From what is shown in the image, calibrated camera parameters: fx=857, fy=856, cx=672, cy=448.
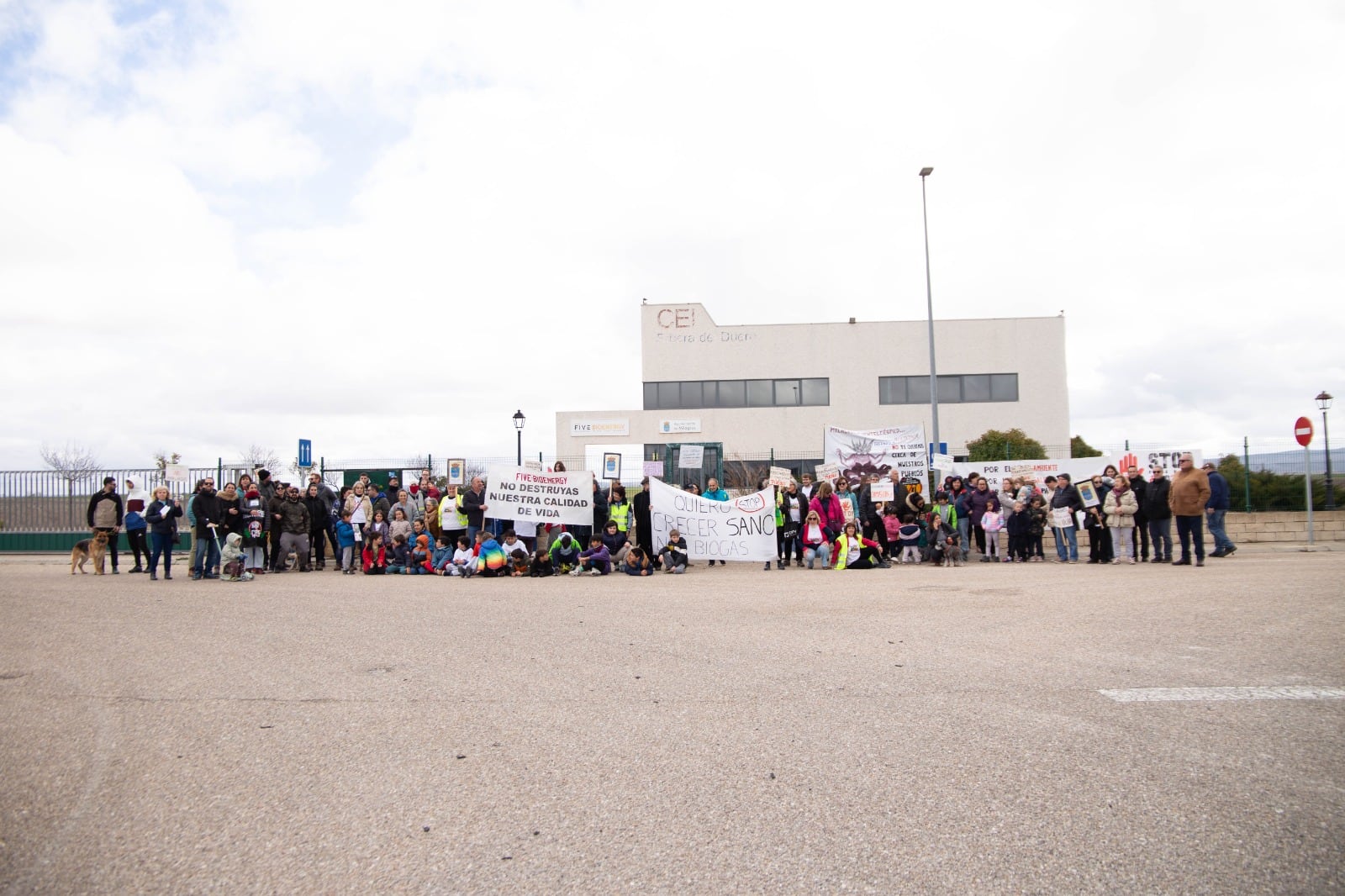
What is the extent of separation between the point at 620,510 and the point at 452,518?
316 centimetres

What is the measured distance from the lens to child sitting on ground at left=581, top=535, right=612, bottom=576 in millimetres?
14940

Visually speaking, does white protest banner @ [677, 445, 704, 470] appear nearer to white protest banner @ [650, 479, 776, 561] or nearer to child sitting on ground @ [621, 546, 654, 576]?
white protest banner @ [650, 479, 776, 561]

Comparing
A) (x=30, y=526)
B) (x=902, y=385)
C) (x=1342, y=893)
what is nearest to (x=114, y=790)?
(x=1342, y=893)

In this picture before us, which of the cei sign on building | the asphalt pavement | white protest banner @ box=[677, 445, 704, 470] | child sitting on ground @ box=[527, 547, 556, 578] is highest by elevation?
the cei sign on building

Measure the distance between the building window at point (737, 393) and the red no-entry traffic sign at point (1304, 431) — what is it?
25.5 meters

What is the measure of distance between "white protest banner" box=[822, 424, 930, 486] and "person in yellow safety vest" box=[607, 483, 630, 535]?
6234 millimetres

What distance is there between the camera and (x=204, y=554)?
47.0 ft

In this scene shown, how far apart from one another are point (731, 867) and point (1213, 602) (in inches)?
320

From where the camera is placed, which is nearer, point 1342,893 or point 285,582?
point 1342,893

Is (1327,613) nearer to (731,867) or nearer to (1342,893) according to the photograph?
(1342,893)

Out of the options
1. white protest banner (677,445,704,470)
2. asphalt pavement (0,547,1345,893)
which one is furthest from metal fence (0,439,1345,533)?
asphalt pavement (0,547,1345,893)

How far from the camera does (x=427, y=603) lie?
10.7 metres

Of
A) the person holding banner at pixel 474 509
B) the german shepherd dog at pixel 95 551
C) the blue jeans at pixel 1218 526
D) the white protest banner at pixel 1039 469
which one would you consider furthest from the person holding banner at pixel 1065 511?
the german shepherd dog at pixel 95 551

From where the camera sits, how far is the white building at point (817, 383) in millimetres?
43500
